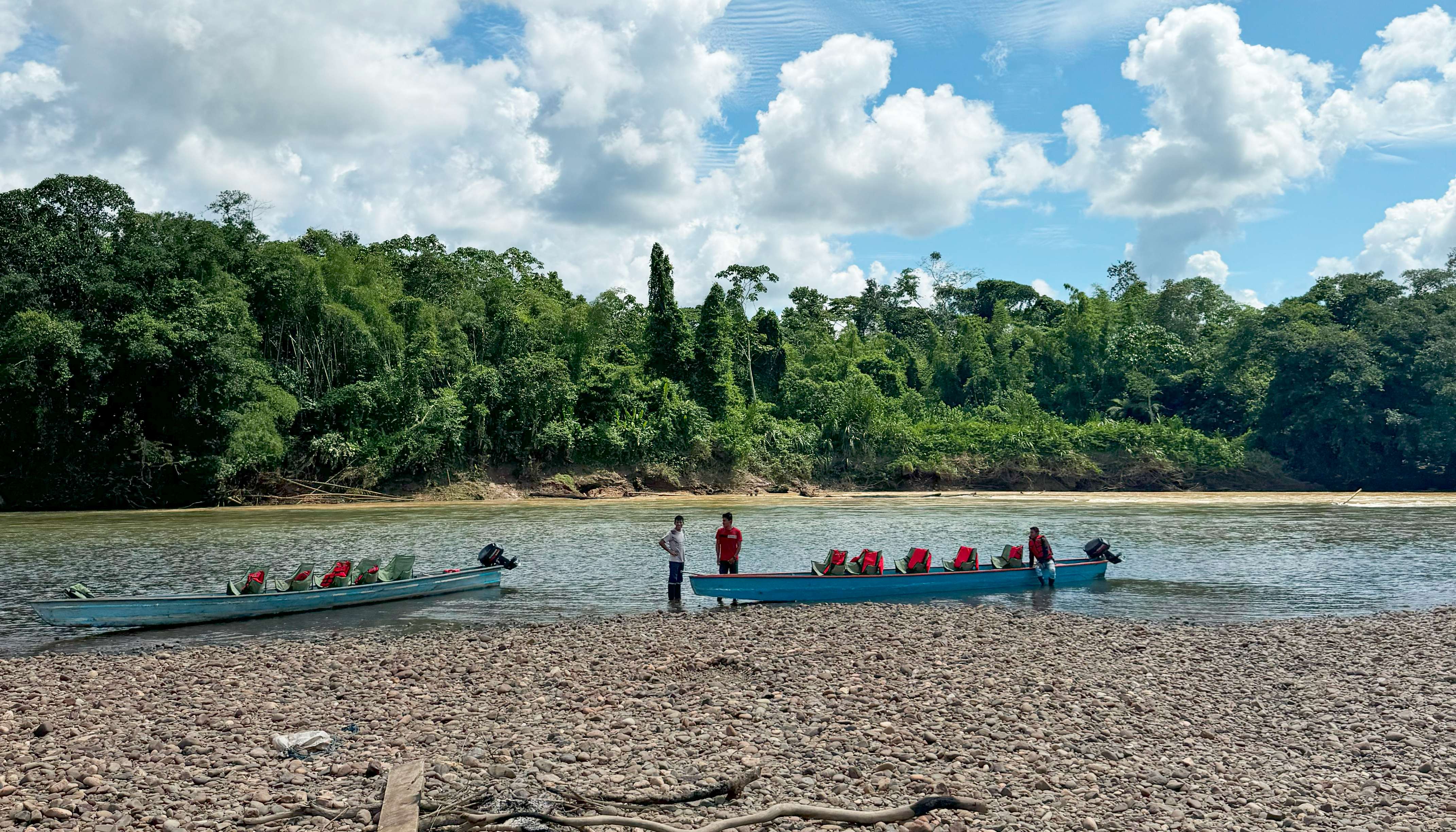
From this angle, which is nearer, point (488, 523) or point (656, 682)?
point (656, 682)

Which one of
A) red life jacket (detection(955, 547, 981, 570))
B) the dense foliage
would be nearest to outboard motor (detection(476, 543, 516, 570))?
red life jacket (detection(955, 547, 981, 570))

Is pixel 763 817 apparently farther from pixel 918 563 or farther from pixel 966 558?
pixel 966 558

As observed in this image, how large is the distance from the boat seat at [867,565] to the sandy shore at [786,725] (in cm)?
492

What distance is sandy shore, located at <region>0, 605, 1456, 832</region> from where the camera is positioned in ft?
24.8

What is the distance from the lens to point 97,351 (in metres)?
40.8

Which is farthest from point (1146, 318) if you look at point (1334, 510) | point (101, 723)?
point (101, 723)

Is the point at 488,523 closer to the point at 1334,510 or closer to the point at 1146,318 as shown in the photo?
the point at 1334,510

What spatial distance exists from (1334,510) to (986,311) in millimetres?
58579

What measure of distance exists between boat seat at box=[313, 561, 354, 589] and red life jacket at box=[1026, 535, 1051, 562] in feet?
48.6

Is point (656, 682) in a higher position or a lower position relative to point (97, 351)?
lower

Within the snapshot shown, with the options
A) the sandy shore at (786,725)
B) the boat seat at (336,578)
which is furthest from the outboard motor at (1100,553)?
the boat seat at (336,578)

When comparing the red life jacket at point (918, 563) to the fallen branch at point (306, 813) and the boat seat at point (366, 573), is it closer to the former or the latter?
the boat seat at point (366, 573)

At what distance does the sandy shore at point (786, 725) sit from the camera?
24.8 feet

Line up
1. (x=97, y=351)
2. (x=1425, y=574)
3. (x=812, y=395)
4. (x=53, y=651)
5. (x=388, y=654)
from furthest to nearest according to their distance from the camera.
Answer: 1. (x=812, y=395)
2. (x=97, y=351)
3. (x=1425, y=574)
4. (x=53, y=651)
5. (x=388, y=654)
